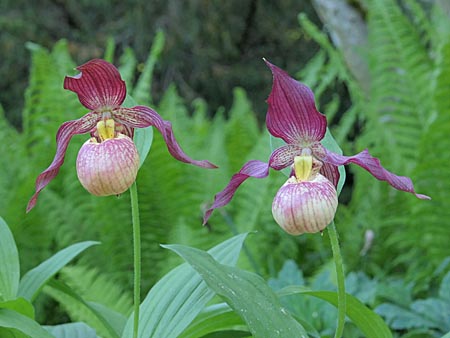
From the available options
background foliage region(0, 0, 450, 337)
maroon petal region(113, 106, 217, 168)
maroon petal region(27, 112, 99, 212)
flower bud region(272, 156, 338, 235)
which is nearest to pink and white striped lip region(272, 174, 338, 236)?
flower bud region(272, 156, 338, 235)

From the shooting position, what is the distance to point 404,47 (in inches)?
62.7

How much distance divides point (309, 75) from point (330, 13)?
0.37 m

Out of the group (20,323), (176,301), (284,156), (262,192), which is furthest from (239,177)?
(262,192)

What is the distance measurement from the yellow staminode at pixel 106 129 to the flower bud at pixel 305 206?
20 centimetres

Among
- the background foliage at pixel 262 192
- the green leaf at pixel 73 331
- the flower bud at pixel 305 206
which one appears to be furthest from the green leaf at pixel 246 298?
the background foliage at pixel 262 192

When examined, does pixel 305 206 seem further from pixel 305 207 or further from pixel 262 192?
pixel 262 192

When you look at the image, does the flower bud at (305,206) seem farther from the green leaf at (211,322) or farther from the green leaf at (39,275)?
the green leaf at (39,275)

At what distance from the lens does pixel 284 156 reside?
2.41 ft

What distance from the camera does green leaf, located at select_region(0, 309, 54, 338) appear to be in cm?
70

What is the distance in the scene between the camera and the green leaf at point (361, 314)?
0.74 m

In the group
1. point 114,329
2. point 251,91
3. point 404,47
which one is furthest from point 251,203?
point 251,91

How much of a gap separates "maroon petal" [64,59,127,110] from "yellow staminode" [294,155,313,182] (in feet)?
0.63

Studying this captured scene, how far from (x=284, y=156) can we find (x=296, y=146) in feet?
0.08

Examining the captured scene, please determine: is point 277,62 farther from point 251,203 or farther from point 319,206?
point 319,206
